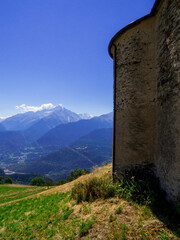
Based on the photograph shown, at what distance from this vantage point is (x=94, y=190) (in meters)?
6.39

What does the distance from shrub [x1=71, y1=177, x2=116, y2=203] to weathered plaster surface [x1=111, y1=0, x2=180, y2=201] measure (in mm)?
1054

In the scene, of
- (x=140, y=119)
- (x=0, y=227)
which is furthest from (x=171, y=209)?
(x=0, y=227)

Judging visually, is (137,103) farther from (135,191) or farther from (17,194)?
(17,194)

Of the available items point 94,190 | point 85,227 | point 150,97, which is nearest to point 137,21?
point 150,97

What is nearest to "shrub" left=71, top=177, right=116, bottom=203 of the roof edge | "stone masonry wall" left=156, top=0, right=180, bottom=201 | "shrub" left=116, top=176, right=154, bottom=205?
"shrub" left=116, top=176, right=154, bottom=205

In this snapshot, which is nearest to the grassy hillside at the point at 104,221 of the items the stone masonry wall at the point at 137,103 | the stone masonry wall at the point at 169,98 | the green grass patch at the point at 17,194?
the stone masonry wall at the point at 169,98

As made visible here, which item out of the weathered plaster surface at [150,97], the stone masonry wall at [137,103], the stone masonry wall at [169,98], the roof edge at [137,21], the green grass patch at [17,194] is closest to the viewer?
the stone masonry wall at [169,98]

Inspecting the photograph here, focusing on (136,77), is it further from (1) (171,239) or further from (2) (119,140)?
(1) (171,239)

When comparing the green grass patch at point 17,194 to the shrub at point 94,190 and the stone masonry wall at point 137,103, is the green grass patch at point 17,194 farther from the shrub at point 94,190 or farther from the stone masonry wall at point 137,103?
the stone masonry wall at point 137,103

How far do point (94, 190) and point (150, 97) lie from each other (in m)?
4.66

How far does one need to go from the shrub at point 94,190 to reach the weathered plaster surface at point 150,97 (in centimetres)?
105

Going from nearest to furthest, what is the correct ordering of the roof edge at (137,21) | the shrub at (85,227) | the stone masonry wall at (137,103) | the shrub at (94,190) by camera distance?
1. the shrub at (85,227)
2. the shrub at (94,190)
3. the roof edge at (137,21)
4. the stone masonry wall at (137,103)

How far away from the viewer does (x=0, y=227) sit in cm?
658

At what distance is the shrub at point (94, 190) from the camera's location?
19.9ft
